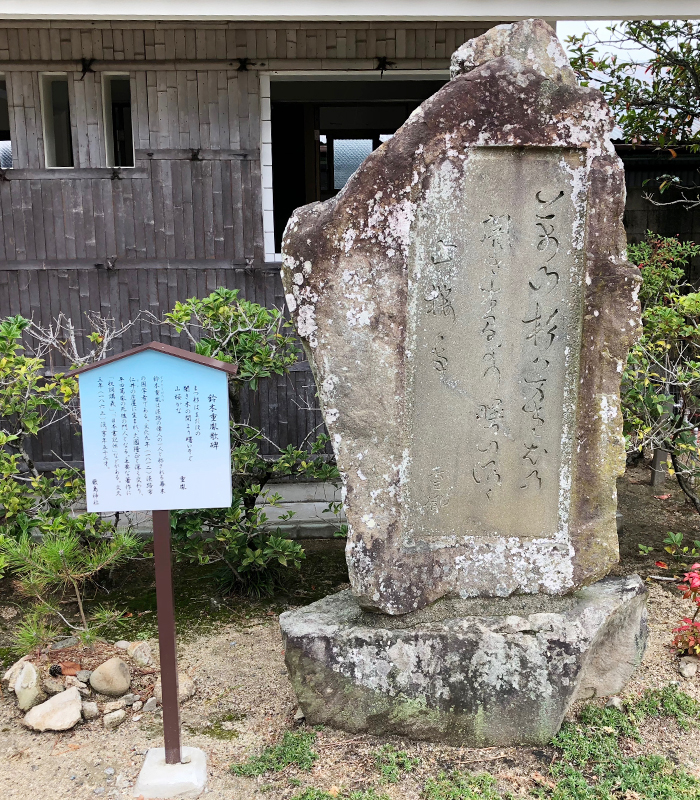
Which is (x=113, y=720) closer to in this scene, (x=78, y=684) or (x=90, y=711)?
(x=90, y=711)

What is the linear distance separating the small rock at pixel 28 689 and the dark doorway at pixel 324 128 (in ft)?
18.0

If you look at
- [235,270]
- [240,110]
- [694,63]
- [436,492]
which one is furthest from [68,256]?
[694,63]

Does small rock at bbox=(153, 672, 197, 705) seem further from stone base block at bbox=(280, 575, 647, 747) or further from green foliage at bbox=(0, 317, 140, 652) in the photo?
stone base block at bbox=(280, 575, 647, 747)

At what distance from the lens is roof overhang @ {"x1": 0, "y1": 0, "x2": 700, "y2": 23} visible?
4.83m

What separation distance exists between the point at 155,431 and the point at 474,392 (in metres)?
1.38

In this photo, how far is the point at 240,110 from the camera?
584cm

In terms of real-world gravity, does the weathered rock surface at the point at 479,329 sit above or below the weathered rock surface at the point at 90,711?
above

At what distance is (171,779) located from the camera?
2.73 m

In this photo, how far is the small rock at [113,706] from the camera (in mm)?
3240

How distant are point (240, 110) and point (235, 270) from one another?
134cm

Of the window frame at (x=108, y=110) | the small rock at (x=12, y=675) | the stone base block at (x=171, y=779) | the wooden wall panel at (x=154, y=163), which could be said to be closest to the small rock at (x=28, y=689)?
the small rock at (x=12, y=675)

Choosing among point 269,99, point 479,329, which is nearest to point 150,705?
point 479,329

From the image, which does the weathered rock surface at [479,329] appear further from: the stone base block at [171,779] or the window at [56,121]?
the window at [56,121]

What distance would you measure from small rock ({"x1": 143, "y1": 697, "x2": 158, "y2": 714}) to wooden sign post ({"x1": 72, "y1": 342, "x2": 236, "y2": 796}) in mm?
1188
